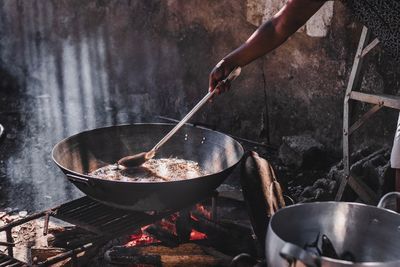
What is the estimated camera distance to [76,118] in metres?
7.99

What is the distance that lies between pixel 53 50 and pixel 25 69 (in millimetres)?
849

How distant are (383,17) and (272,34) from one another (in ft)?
2.43

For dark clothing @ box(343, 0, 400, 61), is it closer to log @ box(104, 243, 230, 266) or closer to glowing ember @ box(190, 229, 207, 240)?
log @ box(104, 243, 230, 266)

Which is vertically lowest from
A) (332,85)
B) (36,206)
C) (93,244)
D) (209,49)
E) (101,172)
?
(36,206)

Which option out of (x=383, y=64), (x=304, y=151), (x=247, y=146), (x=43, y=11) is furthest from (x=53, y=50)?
(x=383, y=64)

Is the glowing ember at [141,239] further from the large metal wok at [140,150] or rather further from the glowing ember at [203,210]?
the large metal wok at [140,150]

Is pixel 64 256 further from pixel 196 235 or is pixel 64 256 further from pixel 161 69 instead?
pixel 161 69

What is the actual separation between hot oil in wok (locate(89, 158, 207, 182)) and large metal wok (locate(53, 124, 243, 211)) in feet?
0.61

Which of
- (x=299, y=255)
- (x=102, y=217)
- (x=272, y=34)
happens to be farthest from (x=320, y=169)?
(x=299, y=255)

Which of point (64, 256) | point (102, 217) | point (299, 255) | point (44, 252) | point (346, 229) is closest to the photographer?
point (299, 255)

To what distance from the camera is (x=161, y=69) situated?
7.50m

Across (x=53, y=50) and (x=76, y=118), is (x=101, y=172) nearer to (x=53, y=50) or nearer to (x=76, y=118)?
(x=76, y=118)

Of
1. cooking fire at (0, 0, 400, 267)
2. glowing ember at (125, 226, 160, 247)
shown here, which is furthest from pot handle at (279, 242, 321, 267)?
glowing ember at (125, 226, 160, 247)

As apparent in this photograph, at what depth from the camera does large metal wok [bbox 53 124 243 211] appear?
10.2 ft
